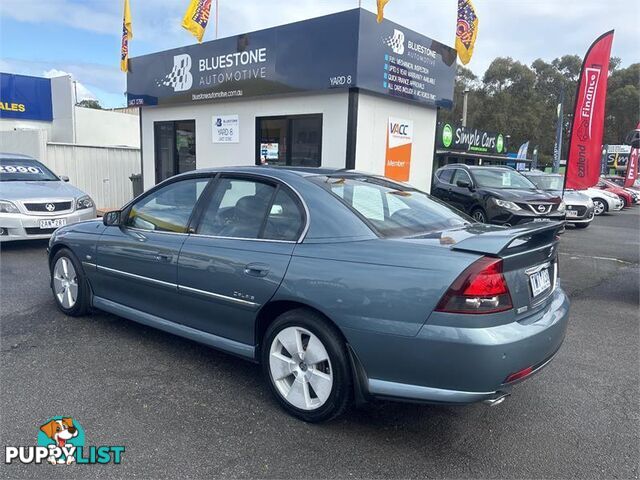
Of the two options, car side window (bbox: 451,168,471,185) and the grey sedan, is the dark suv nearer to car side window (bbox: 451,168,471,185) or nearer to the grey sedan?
car side window (bbox: 451,168,471,185)

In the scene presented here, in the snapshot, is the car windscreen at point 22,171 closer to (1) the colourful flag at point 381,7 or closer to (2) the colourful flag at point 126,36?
(2) the colourful flag at point 126,36

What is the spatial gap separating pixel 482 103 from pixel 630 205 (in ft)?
88.6

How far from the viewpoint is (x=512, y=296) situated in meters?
2.57

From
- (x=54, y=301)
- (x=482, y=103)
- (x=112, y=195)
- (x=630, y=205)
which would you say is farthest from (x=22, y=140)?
(x=482, y=103)

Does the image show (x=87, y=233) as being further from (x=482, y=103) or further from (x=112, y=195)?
(x=482, y=103)

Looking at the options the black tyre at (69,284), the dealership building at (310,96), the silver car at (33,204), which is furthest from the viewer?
the dealership building at (310,96)

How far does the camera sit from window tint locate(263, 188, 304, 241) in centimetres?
313

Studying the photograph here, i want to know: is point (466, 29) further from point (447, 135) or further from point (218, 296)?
point (447, 135)

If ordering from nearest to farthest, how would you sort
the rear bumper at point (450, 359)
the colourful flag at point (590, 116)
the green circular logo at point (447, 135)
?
the rear bumper at point (450, 359), the colourful flag at point (590, 116), the green circular logo at point (447, 135)

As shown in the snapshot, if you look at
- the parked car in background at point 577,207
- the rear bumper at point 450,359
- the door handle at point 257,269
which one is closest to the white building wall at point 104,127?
the parked car in background at point 577,207

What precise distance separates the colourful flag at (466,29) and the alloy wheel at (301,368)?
7.84 meters

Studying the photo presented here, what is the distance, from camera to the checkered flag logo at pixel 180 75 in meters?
10.2

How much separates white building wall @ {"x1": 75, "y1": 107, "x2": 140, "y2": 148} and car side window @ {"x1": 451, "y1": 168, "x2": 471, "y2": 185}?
16.2 meters

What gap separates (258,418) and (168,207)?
1.89m
